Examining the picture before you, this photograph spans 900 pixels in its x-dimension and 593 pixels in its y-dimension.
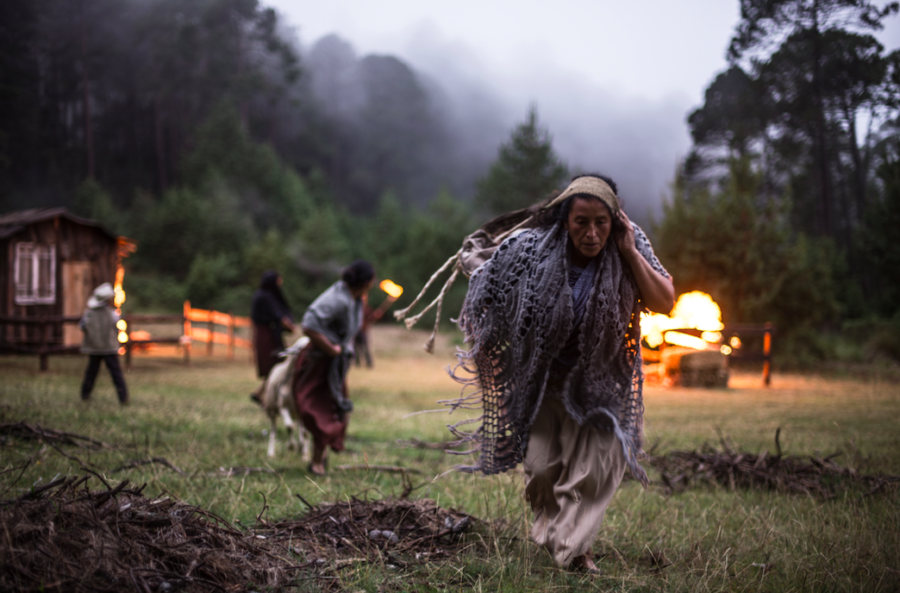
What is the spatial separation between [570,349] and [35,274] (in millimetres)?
15832

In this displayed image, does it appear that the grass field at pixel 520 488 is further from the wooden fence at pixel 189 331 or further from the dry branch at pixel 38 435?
the wooden fence at pixel 189 331

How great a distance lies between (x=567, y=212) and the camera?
2.95 meters

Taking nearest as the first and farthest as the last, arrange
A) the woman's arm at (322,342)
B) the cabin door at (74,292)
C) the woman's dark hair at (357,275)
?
the woman's arm at (322,342)
the woman's dark hair at (357,275)
the cabin door at (74,292)

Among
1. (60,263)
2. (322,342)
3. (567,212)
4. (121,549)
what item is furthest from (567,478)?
(60,263)

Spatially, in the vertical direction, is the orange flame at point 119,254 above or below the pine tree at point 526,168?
below

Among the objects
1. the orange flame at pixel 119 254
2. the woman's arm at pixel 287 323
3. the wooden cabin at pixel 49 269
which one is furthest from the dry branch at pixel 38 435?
the orange flame at pixel 119 254

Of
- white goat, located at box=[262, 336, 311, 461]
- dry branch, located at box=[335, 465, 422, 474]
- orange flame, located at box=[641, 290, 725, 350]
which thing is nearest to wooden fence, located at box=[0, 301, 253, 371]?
white goat, located at box=[262, 336, 311, 461]

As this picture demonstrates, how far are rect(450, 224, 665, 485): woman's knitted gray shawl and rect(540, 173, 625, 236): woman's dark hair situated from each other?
0.19 ft

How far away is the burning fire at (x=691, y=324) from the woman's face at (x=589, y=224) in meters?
9.97

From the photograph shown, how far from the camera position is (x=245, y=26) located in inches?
2133

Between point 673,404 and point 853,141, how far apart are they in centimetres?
579

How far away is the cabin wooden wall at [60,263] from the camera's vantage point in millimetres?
13617

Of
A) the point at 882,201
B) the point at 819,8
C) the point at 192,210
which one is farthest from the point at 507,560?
the point at 192,210

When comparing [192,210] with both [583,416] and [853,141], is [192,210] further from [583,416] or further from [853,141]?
[583,416]
